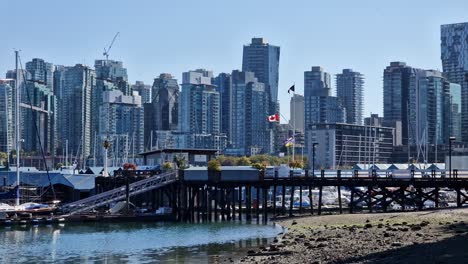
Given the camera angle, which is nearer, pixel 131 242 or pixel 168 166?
pixel 131 242

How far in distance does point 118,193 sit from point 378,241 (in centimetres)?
4450

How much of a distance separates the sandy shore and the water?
3886 mm

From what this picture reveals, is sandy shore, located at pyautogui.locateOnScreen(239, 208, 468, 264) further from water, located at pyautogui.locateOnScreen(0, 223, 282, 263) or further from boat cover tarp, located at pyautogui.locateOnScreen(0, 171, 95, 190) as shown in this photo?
boat cover tarp, located at pyautogui.locateOnScreen(0, 171, 95, 190)

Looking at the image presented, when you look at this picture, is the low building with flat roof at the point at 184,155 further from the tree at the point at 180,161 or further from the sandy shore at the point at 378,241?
the sandy shore at the point at 378,241

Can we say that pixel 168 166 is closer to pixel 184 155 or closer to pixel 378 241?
pixel 184 155

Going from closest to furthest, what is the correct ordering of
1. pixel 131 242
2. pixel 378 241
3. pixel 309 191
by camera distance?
1. pixel 378 241
2. pixel 131 242
3. pixel 309 191

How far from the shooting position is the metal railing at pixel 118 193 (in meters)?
84.6

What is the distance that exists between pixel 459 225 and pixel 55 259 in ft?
88.4

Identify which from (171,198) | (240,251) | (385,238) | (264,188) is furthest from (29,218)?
(385,238)

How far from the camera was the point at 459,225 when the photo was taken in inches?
2170

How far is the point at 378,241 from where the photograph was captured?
48.2m

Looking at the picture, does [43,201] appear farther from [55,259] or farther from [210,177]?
[55,259]

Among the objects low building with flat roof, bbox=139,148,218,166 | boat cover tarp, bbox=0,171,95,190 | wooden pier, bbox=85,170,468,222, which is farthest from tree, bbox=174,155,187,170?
boat cover tarp, bbox=0,171,95,190

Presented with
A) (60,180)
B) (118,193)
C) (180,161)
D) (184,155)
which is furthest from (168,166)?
(60,180)
